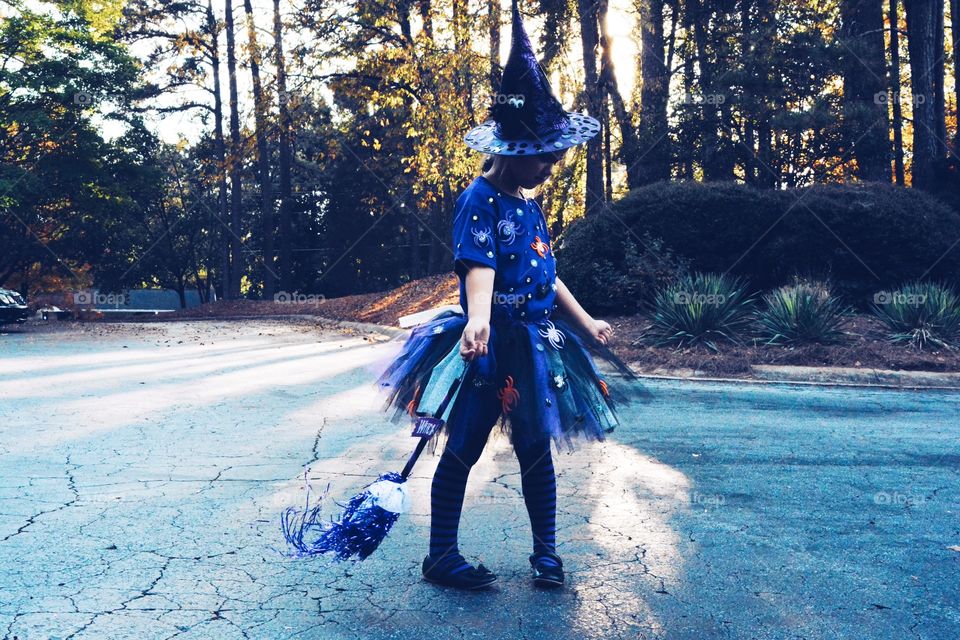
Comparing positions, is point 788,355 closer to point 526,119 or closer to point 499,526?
point 499,526

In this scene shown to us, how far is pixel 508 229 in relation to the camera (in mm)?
3352

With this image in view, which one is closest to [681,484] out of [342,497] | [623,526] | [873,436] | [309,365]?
[623,526]

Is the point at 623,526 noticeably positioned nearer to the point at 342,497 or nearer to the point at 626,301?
the point at 342,497

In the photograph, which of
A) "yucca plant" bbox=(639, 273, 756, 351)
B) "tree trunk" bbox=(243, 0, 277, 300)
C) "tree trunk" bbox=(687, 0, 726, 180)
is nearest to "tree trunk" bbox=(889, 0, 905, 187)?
"tree trunk" bbox=(687, 0, 726, 180)

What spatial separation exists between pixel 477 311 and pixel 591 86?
15642 mm

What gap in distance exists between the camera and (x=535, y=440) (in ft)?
10.7

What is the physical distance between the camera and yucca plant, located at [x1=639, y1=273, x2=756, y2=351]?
11219 mm

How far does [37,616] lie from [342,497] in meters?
1.87

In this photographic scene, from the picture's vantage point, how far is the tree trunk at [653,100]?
18.0m

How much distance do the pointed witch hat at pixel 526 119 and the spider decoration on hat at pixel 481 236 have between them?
0.32m

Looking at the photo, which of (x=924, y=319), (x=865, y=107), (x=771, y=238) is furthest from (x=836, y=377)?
(x=865, y=107)

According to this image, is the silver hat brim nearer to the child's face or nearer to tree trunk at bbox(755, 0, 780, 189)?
the child's face

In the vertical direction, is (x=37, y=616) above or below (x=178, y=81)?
below

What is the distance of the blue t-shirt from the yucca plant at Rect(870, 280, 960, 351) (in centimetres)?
897
